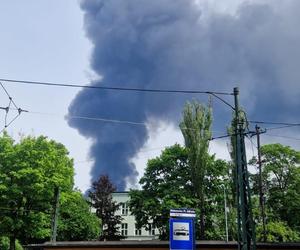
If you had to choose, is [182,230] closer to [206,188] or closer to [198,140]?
[198,140]

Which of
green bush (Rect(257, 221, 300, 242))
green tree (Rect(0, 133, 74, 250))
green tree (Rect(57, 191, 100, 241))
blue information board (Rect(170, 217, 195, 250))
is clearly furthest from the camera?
green tree (Rect(57, 191, 100, 241))

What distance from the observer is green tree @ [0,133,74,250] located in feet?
115

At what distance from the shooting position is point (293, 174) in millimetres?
43844

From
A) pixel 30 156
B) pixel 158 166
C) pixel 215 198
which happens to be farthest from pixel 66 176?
pixel 215 198

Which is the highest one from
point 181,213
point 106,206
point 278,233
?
point 106,206

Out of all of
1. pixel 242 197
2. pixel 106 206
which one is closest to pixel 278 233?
pixel 242 197

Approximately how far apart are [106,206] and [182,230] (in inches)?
1994

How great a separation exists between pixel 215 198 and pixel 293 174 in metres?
8.42

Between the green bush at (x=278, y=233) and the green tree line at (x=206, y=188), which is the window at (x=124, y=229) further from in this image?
the green bush at (x=278, y=233)

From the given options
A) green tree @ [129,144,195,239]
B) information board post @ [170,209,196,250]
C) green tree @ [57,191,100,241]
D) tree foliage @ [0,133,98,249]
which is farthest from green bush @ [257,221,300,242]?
information board post @ [170,209,196,250]

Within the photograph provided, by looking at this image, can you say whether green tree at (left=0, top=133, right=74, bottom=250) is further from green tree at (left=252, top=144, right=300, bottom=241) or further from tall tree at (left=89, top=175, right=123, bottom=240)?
tall tree at (left=89, top=175, right=123, bottom=240)

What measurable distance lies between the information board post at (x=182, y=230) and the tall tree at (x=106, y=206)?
46.2 metres

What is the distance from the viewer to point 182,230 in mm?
15516

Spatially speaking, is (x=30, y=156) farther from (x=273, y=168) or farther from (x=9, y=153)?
(x=273, y=168)
